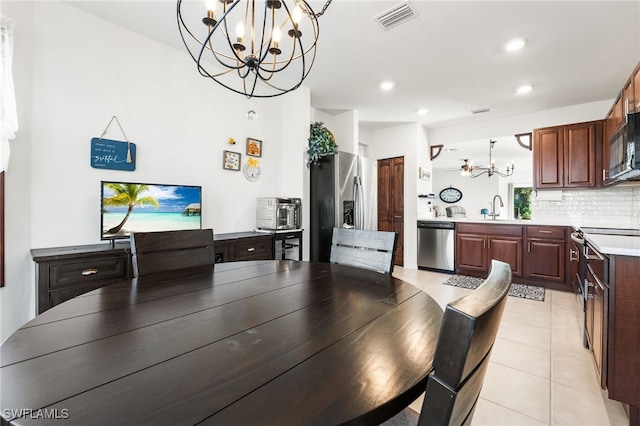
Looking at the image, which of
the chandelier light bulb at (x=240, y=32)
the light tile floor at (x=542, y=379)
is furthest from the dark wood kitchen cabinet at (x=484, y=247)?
the chandelier light bulb at (x=240, y=32)

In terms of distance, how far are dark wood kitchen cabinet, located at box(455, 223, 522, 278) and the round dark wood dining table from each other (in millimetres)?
3855

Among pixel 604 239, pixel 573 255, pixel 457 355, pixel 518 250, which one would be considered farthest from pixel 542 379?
pixel 518 250

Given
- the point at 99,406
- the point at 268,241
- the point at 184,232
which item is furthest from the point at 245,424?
the point at 268,241

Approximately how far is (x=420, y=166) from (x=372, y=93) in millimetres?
1910

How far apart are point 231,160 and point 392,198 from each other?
3.28 meters

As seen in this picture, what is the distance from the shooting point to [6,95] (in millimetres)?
1812

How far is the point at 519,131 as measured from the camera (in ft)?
15.1

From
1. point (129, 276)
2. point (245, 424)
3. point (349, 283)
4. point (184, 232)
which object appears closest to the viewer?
point (245, 424)

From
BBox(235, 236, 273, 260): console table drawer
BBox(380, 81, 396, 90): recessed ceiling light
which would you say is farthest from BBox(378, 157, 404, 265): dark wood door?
BBox(235, 236, 273, 260): console table drawer

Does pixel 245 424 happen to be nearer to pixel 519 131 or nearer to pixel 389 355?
pixel 389 355

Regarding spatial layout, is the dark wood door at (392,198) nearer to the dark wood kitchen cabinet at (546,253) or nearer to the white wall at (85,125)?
the dark wood kitchen cabinet at (546,253)

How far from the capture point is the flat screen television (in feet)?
7.55

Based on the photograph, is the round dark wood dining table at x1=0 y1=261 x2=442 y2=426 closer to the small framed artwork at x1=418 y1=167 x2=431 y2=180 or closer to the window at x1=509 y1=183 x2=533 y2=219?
the small framed artwork at x1=418 y1=167 x2=431 y2=180

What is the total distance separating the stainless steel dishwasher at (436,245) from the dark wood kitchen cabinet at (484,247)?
11cm
